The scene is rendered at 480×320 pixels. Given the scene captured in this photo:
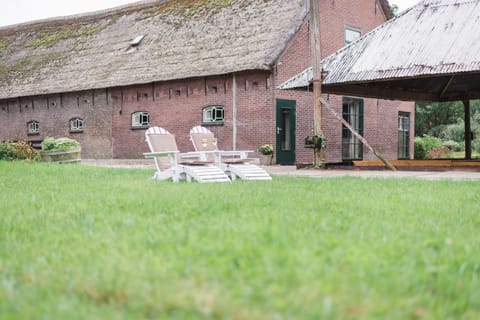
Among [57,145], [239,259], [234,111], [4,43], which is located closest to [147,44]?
[234,111]

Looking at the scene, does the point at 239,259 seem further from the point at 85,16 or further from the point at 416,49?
the point at 85,16

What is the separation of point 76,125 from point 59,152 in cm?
691

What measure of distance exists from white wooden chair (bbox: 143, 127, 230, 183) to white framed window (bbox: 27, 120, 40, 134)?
15.1m

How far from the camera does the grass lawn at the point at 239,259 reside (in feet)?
8.36

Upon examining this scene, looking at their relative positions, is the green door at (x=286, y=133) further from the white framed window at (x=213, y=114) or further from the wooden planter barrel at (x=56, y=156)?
the wooden planter barrel at (x=56, y=156)

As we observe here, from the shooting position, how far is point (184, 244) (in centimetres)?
365

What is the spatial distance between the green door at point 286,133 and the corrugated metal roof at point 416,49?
3.20m

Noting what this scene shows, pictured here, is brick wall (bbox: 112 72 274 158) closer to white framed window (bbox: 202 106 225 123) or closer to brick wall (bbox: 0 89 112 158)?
white framed window (bbox: 202 106 225 123)

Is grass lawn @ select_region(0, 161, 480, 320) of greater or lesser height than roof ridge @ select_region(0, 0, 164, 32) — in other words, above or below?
below

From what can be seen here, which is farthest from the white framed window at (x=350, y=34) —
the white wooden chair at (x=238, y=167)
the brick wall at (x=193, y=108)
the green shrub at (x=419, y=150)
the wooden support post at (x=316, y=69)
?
the white wooden chair at (x=238, y=167)

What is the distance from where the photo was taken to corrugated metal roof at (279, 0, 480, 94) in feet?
39.0

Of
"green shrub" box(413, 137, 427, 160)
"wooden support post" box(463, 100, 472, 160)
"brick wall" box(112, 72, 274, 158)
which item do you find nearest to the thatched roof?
"brick wall" box(112, 72, 274, 158)

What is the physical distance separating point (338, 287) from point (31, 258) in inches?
72.8

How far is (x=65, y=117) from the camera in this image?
22.8 meters
